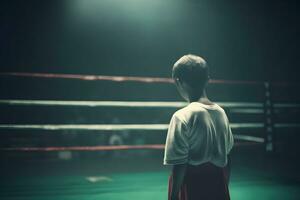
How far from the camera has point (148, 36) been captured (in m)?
5.26

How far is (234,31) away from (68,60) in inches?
96.3

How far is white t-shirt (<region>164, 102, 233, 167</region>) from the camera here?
1263 mm

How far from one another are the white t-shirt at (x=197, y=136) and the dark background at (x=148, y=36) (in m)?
3.62

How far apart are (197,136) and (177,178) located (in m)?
0.16

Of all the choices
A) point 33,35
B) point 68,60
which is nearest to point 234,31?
point 68,60

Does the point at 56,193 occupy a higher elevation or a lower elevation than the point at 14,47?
lower

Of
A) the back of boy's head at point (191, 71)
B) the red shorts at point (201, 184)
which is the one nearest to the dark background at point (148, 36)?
the back of boy's head at point (191, 71)

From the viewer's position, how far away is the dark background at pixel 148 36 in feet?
15.6

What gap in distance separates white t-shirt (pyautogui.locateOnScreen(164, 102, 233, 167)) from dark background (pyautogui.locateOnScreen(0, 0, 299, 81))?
3623mm

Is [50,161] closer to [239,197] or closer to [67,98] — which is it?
[67,98]

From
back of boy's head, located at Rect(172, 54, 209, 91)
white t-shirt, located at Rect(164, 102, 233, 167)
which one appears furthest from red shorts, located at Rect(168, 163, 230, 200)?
back of boy's head, located at Rect(172, 54, 209, 91)

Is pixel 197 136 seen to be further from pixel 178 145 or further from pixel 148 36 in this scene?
pixel 148 36

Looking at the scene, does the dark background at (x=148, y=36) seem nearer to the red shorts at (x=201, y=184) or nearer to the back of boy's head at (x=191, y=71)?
the back of boy's head at (x=191, y=71)

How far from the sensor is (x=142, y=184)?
301cm
